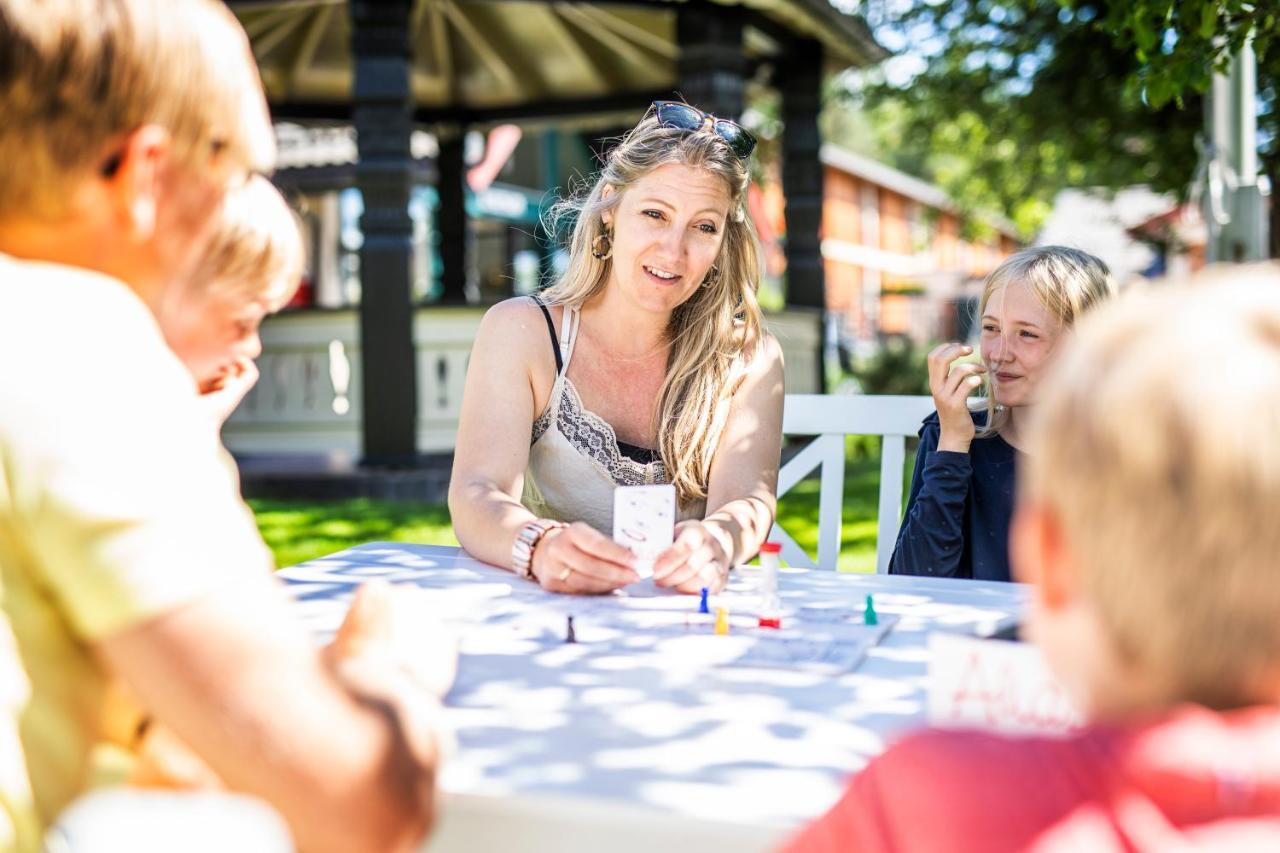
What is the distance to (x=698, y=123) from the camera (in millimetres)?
3090

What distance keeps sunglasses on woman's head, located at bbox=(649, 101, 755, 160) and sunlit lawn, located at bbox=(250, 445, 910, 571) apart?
2.72 metres

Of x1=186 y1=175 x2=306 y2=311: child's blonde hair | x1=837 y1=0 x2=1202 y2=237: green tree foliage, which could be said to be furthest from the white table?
x1=837 y1=0 x2=1202 y2=237: green tree foliage

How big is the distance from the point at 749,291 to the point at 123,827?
2.40 meters

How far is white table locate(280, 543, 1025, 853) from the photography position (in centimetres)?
119

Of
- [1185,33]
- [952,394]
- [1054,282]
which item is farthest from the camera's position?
[1185,33]

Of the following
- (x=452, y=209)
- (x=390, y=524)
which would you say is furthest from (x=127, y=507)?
(x=452, y=209)

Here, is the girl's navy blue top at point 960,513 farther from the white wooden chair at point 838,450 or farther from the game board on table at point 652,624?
the game board on table at point 652,624

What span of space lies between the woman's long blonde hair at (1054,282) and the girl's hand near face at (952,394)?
0.17 m

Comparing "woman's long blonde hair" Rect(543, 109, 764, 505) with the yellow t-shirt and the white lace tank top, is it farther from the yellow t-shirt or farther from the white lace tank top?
the yellow t-shirt

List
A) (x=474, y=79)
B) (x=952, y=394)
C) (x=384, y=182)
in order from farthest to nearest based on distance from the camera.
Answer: (x=474, y=79), (x=384, y=182), (x=952, y=394)

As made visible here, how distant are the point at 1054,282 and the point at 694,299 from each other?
2.99ft

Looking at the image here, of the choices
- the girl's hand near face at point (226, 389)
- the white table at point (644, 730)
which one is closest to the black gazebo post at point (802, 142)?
the white table at point (644, 730)

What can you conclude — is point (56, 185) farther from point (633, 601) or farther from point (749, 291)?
point (749, 291)

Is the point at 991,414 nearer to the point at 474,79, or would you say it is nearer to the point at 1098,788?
the point at 1098,788
